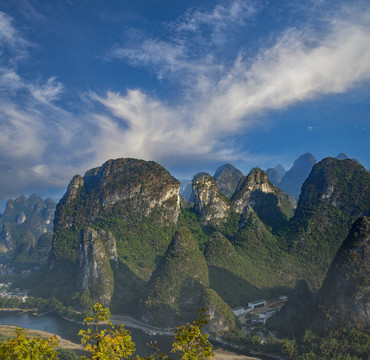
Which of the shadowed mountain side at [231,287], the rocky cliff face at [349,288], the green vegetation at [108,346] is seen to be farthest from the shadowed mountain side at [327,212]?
the green vegetation at [108,346]

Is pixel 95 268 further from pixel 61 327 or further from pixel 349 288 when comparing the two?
pixel 349 288

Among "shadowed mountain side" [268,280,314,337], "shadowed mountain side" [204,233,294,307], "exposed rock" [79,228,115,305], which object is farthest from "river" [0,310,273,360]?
"shadowed mountain side" [204,233,294,307]

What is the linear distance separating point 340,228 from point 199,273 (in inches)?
1902

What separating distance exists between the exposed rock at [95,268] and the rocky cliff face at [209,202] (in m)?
37.8

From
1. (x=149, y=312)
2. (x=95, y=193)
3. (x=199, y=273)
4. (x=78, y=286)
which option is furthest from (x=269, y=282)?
(x=95, y=193)

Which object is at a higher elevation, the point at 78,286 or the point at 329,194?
the point at 329,194

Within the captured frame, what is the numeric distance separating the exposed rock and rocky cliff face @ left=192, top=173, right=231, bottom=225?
37.8 metres

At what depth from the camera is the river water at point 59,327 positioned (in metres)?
58.1

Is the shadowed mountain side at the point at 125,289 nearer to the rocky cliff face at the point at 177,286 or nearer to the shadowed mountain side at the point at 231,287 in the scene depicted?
the rocky cliff face at the point at 177,286

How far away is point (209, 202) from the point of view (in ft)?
358

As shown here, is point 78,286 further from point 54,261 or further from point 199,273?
point 199,273

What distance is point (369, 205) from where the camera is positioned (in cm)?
9275

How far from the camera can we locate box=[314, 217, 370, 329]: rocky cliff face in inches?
1928

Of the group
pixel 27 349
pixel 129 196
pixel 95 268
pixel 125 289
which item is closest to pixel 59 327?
pixel 95 268
